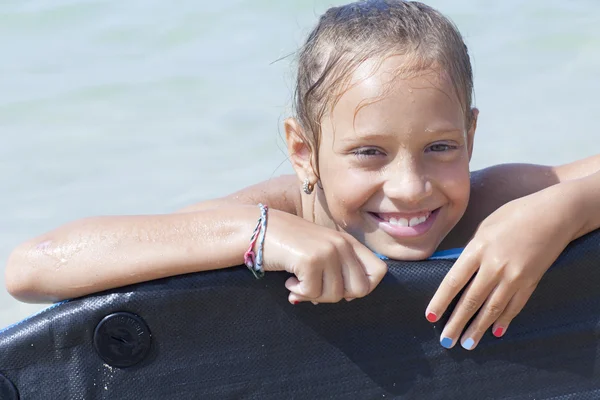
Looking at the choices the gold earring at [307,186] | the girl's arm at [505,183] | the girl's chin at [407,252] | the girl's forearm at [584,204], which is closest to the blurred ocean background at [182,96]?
the gold earring at [307,186]

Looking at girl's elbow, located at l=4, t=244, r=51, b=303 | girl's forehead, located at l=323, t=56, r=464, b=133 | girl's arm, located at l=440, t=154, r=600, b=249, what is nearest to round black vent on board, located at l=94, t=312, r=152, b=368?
girl's elbow, located at l=4, t=244, r=51, b=303

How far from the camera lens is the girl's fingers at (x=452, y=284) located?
1872 mm

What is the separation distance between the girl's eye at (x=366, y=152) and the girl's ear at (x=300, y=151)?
0.26m

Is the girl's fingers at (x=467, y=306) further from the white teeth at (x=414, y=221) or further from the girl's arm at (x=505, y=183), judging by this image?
the girl's arm at (x=505, y=183)

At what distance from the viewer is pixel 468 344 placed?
6.26ft

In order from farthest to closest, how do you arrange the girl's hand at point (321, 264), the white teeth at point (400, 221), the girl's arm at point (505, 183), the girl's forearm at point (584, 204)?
the girl's arm at point (505, 183), the white teeth at point (400, 221), the girl's forearm at point (584, 204), the girl's hand at point (321, 264)

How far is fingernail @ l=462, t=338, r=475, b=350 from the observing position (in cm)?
190

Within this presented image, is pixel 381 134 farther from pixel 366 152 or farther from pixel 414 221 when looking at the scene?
pixel 414 221

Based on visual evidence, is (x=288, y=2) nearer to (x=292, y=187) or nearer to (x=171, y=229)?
(x=292, y=187)

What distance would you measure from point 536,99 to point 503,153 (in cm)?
92

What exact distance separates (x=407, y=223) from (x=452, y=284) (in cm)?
33

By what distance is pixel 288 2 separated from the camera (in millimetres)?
7438

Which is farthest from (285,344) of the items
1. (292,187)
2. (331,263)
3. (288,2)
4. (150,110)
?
(288,2)

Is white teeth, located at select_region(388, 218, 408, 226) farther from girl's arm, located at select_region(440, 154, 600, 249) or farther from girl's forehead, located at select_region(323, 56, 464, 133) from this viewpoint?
girl's arm, located at select_region(440, 154, 600, 249)
